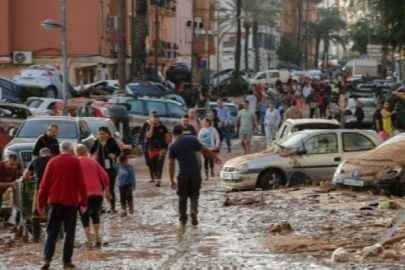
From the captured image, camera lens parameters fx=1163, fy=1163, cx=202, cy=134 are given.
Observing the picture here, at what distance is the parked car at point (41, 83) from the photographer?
46094 mm

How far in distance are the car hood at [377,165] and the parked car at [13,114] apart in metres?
13.3

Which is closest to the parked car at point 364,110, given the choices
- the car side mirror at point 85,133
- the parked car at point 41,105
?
the parked car at point 41,105

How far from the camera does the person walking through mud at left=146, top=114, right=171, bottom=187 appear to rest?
2562 centimetres

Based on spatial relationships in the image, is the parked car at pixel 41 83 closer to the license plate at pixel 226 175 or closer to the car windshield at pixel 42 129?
the car windshield at pixel 42 129

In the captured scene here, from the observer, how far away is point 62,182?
13938 millimetres

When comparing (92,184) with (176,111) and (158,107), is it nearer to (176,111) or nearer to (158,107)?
(158,107)

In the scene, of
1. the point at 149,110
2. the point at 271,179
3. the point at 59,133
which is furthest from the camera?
the point at 149,110

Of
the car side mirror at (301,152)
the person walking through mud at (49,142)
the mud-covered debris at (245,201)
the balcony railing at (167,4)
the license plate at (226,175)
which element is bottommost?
the mud-covered debris at (245,201)

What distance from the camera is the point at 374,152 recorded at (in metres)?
22.4

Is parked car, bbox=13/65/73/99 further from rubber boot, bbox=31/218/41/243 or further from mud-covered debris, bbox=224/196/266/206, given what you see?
rubber boot, bbox=31/218/41/243

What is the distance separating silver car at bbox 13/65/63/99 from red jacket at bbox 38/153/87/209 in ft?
106

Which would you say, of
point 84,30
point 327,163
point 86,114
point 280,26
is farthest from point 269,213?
point 280,26

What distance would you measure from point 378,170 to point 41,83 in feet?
87.3

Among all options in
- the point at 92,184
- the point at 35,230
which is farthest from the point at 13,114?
the point at 92,184
